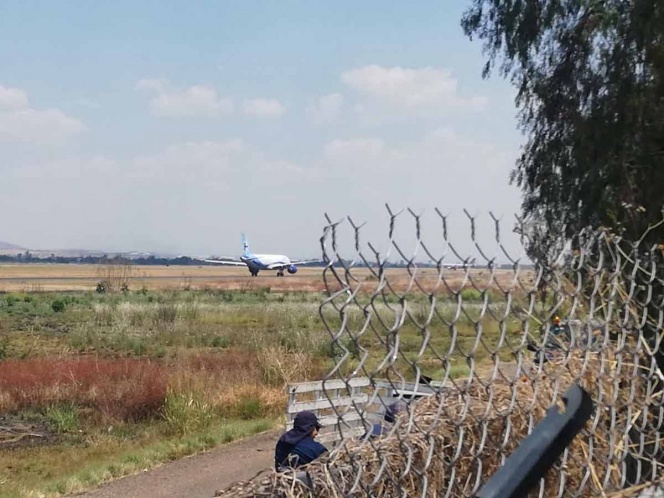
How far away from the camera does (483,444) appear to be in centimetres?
263

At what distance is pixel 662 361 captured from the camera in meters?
3.86

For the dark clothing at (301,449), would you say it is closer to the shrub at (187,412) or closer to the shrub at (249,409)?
the shrub at (187,412)

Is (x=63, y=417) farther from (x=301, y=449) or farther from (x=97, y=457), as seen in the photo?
(x=301, y=449)

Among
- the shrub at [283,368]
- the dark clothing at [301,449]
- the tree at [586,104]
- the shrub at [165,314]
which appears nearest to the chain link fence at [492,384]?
the dark clothing at [301,449]

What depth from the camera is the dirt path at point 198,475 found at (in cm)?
933

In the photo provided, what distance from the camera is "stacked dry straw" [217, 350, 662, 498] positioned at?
258 centimetres

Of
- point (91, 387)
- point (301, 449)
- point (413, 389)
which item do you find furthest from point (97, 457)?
point (413, 389)

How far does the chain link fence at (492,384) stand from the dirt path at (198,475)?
6210mm

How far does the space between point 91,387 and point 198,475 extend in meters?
8.27

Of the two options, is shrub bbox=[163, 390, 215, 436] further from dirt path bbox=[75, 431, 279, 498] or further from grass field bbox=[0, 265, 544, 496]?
dirt path bbox=[75, 431, 279, 498]

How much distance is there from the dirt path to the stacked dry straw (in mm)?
6250

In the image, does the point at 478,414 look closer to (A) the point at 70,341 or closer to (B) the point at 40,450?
(B) the point at 40,450

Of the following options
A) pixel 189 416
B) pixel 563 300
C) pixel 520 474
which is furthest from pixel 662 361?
pixel 189 416

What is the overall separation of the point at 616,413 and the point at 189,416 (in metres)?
11.4
